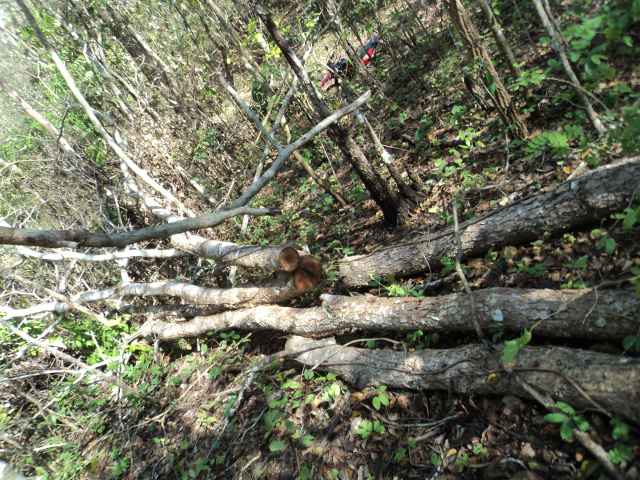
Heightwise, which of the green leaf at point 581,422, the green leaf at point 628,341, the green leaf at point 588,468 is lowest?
the green leaf at point 588,468

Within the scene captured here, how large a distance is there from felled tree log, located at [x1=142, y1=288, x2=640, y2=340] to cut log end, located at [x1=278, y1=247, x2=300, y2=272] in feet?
1.62

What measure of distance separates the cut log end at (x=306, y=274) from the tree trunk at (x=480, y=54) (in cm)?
284

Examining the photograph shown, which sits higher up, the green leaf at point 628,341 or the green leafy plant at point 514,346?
the green leafy plant at point 514,346

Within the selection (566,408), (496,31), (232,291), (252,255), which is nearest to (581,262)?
(566,408)

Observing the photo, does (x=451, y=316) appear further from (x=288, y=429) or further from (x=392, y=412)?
(x=288, y=429)

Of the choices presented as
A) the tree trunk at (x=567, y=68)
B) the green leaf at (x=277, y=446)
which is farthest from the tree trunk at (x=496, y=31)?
the green leaf at (x=277, y=446)

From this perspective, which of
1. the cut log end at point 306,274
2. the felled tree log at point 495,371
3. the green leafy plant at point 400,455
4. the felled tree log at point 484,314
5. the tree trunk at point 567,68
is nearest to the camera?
A: the felled tree log at point 495,371

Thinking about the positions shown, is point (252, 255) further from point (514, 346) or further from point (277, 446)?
point (514, 346)

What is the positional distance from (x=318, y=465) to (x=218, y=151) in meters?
5.68

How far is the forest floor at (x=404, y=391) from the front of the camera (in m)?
2.33

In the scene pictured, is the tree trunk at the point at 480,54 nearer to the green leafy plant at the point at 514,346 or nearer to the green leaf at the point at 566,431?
the green leafy plant at the point at 514,346

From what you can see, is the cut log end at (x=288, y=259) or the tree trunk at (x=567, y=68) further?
the cut log end at (x=288, y=259)

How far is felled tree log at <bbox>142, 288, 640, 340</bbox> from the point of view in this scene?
83.5 inches

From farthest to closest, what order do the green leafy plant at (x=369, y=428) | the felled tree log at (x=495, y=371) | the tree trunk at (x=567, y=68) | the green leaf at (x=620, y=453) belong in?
the tree trunk at (x=567, y=68)
the green leafy plant at (x=369, y=428)
the felled tree log at (x=495, y=371)
the green leaf at (x=620, y=453)
